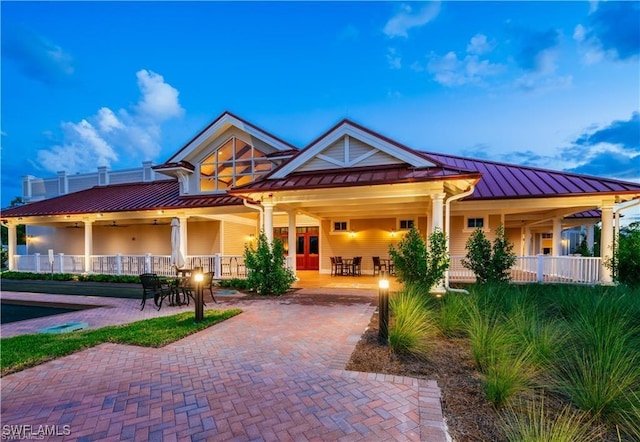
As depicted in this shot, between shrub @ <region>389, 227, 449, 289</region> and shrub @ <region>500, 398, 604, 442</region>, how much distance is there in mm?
5337

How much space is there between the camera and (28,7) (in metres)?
13.9

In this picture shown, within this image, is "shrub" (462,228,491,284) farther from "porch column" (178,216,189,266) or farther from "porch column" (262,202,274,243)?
"porch column" (178,216,189,266)

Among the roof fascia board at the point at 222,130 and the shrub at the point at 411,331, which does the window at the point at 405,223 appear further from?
the shrub at the point at 411,331

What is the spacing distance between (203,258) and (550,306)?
480 inches

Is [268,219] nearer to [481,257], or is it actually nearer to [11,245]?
[481,257]

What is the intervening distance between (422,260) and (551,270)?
650 centimetres

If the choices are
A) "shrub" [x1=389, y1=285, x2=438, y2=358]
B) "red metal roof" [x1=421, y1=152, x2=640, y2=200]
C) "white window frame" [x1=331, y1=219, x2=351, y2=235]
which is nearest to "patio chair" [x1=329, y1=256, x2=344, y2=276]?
"white window frame" [x1=331, y1=219, x2=351, y2=235]

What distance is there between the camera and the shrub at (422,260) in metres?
8.38

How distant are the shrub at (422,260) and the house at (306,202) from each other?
2.82 ft

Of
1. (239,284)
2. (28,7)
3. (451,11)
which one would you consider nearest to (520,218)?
(451,11)

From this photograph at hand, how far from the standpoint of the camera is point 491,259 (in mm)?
9500

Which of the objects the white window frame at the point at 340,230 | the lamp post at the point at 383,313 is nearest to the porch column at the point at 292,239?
the white window frame at the point at 340,230

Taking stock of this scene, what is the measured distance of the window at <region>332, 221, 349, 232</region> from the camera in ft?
49.8

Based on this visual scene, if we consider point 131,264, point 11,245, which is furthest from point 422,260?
point 11,245
